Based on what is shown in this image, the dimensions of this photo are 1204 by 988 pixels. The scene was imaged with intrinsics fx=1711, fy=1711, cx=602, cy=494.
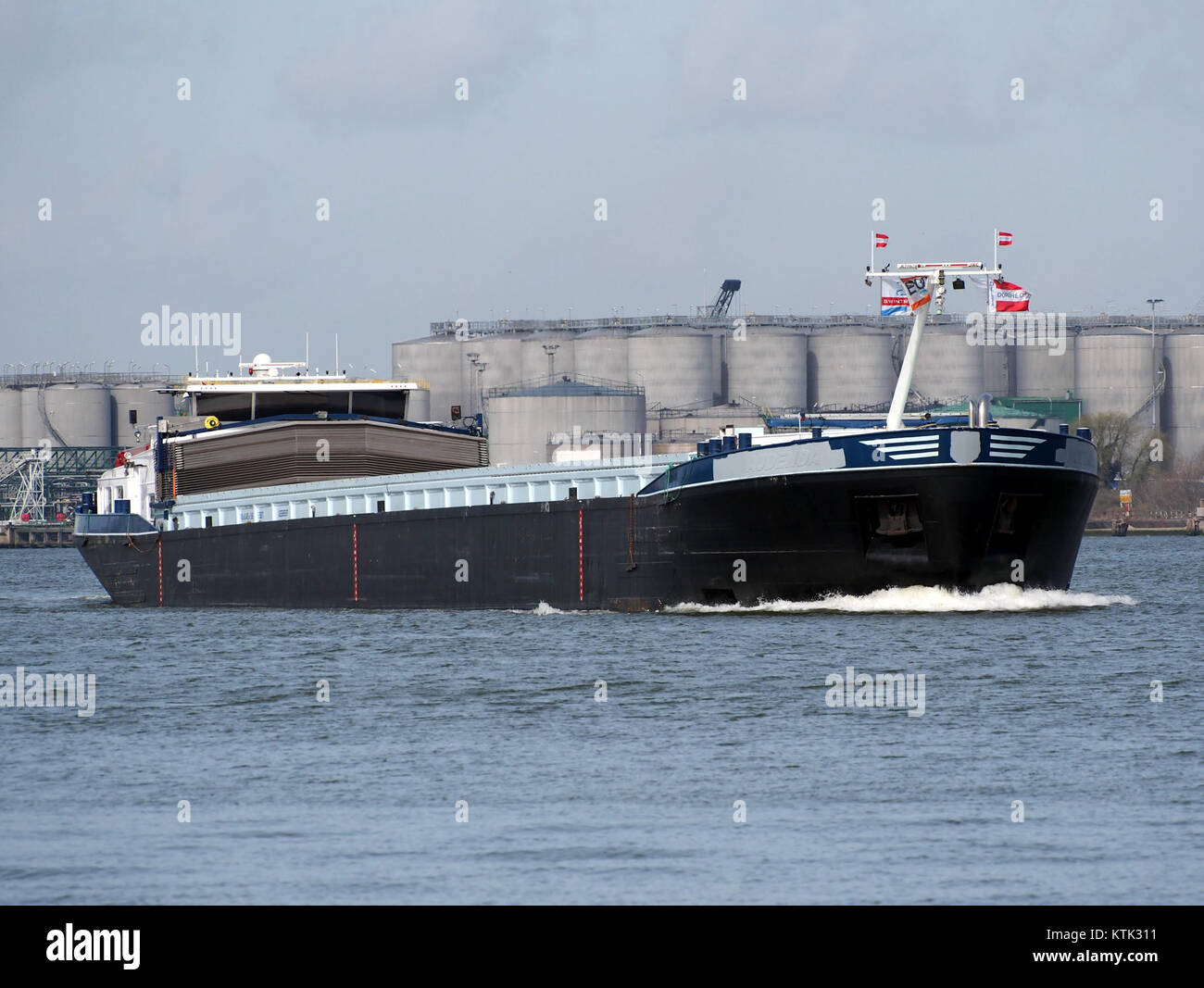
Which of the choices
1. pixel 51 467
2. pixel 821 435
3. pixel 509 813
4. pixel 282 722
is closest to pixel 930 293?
pixel 821 435

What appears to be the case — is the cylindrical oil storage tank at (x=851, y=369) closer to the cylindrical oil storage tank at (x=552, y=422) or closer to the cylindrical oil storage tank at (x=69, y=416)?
the cylindrical oil storage tank at (x=552, y=422)

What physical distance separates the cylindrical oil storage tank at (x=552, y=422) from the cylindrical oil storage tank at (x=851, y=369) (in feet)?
77.2

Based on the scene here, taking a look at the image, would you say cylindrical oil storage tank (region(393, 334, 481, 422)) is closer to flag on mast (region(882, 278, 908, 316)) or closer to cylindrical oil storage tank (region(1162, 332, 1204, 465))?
cylindrical oil storage tank (region(1162, 332, 1204, 465))

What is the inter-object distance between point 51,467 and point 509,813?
5327 inches

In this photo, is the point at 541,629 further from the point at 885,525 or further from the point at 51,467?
the point at 51,467

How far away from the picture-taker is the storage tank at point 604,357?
403ft

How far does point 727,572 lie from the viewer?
34.3m

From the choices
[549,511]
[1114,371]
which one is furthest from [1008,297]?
[1114,371]

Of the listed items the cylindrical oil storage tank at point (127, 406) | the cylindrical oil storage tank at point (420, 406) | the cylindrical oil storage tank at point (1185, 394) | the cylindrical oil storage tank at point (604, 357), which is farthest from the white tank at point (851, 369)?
the cylindrical oil storage tank at point (127, 406)

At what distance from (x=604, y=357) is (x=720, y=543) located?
89613mm

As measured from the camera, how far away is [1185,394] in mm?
126062

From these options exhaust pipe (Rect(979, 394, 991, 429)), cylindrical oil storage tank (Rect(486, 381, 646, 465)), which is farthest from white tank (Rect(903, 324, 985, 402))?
exhaust pipe (Rect(979, 394, 991, 429))

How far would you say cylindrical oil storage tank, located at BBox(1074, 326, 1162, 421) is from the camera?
12438 centimetres

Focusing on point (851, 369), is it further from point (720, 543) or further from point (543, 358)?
point (720, 543)
